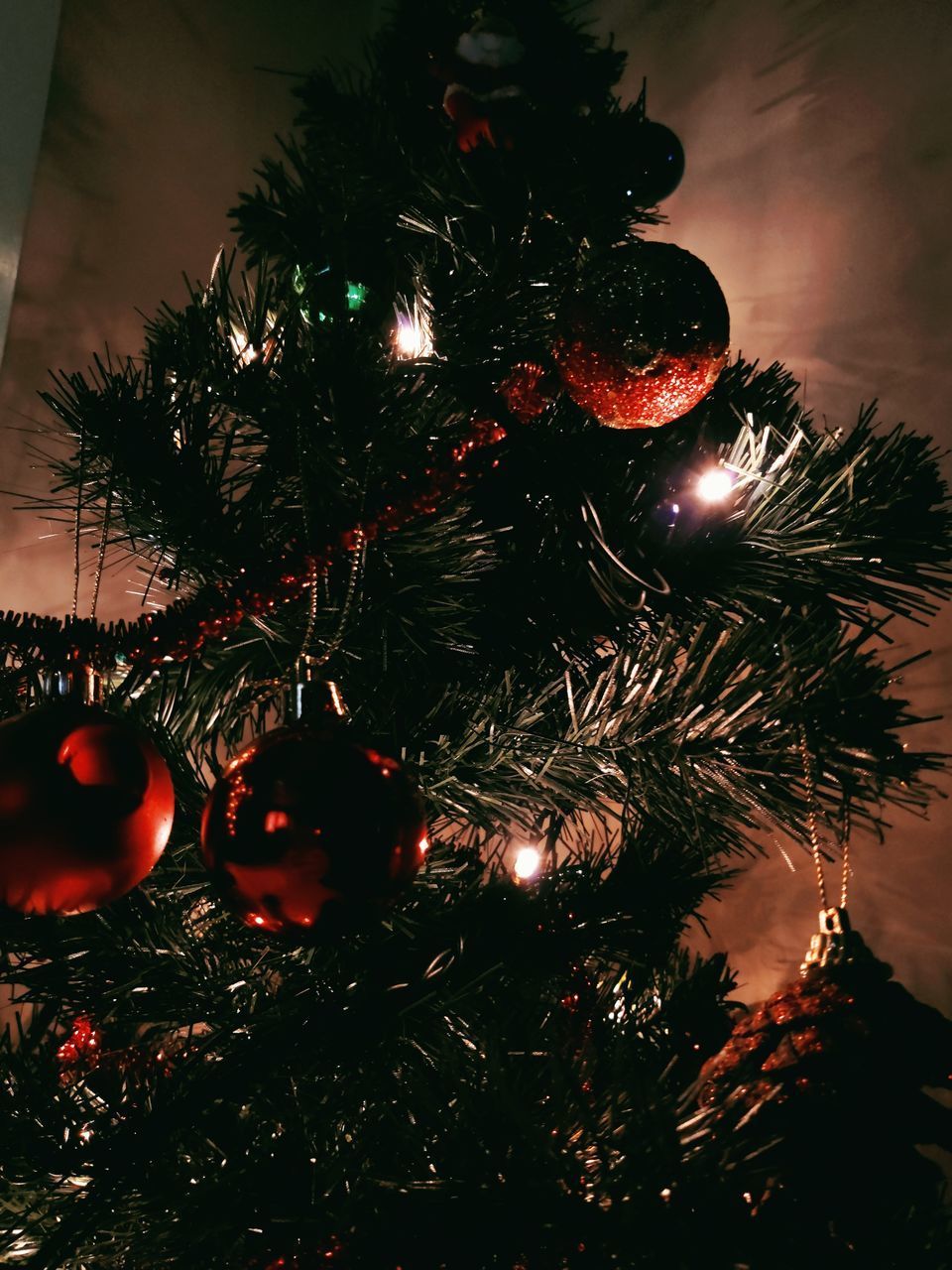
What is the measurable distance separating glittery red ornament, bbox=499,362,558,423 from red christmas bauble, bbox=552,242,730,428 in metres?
0.05

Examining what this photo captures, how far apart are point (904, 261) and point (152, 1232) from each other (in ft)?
3.30

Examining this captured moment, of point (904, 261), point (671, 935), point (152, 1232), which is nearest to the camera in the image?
point (152, 1232)

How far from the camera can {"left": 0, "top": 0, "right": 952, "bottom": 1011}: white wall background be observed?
868 millimetres

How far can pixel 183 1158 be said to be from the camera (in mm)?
464

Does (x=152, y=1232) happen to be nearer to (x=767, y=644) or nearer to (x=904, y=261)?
(x=767, y=644)

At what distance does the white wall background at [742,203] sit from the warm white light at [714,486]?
0.36m

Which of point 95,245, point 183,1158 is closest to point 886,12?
point 95,245

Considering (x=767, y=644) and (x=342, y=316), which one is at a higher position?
(x=342, y=316)

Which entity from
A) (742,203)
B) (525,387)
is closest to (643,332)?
(525,387)

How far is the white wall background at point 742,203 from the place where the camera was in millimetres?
868

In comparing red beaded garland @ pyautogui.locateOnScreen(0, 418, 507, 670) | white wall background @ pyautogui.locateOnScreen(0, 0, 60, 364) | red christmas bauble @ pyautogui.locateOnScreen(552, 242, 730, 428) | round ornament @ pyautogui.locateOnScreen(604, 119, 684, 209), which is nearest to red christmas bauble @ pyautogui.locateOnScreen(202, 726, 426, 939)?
red beaded garland @ pyautogui.locateOnScreen(0, 418, 507, 670)

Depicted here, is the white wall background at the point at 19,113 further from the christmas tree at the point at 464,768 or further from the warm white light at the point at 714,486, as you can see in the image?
the warm white light at the point at 714,486

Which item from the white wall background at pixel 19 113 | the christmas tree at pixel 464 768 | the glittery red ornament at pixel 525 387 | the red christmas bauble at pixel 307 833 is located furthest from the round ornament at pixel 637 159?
the white wall background at pixel 19 113

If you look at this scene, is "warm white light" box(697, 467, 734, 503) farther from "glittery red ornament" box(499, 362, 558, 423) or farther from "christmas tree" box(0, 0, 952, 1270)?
"glittery red ornament" box(499, 362, 558, 423)
